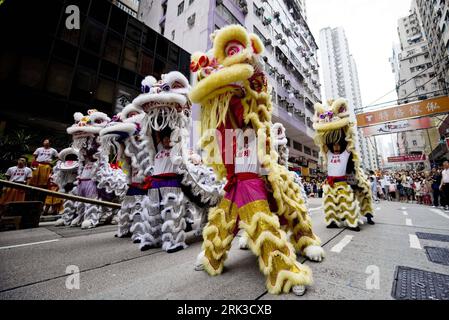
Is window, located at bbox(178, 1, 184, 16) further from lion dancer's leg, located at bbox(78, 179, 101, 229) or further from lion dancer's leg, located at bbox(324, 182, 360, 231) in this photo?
lion dancer's leg, located at bbox(324, 182, 360, 231)

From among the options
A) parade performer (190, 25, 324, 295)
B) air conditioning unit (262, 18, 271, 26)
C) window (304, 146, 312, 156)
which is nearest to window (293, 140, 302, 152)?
window (304, 146, 312, 156)

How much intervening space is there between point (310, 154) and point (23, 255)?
93.0 feet

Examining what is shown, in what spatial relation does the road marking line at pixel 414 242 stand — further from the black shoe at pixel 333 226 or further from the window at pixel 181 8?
the window at pixel 181 8

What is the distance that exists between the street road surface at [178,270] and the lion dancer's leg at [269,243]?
85 mm

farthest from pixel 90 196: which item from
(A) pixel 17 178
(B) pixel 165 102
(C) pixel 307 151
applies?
(C) pixel 307 151

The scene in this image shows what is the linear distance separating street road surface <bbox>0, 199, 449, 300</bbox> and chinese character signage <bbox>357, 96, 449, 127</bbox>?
11709 millimetres

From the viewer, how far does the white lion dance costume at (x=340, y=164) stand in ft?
10.4

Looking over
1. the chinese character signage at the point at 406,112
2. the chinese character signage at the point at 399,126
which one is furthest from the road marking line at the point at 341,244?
the chinese character signage at the point at 399,126

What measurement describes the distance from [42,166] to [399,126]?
1722 centimetres

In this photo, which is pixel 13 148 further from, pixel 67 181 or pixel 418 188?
pixel 418 188

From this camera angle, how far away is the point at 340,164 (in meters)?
3.26

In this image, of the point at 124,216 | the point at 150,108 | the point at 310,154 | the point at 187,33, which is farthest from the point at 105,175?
the point at 310,154

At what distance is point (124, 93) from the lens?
1149 centimetres
